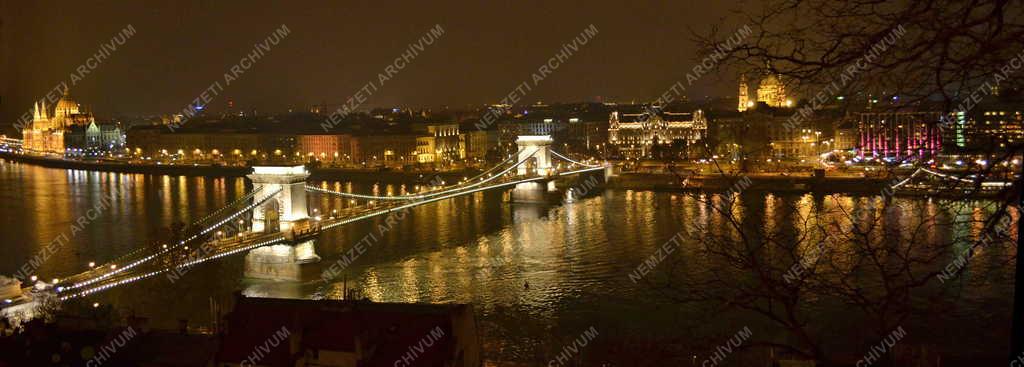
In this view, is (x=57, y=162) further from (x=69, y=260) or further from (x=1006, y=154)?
(x=1006, y=154)

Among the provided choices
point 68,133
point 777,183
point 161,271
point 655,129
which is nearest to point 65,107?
point 68,133

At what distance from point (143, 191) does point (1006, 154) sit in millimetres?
21759

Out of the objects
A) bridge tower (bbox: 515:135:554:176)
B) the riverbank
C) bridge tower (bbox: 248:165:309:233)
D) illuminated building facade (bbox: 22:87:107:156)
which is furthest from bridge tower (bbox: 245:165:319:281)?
illuminated building facade (bbox: 22:87:107:156)

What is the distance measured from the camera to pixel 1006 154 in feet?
2.90

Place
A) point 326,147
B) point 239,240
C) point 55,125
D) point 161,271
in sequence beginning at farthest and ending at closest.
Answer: point 55,125 < point 326,147 < point 239,240 < point 161,271

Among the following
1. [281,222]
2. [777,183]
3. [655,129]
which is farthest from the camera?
[655,129]

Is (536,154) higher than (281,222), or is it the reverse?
(536,154)

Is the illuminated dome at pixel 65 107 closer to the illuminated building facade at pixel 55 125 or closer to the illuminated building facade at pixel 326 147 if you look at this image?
the illuminated building facade at pixel 55 125

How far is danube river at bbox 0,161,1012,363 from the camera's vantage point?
6438 mm

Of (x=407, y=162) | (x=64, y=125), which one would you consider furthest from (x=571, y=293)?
(x=64, y=125)

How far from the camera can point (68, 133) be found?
42469mm

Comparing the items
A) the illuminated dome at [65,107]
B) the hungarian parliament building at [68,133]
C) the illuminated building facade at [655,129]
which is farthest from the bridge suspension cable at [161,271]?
the illuminated dome at [65,107]

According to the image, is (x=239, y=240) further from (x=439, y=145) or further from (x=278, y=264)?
(x=439, y=145)

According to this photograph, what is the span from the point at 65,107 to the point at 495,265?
→ 43349 mm
